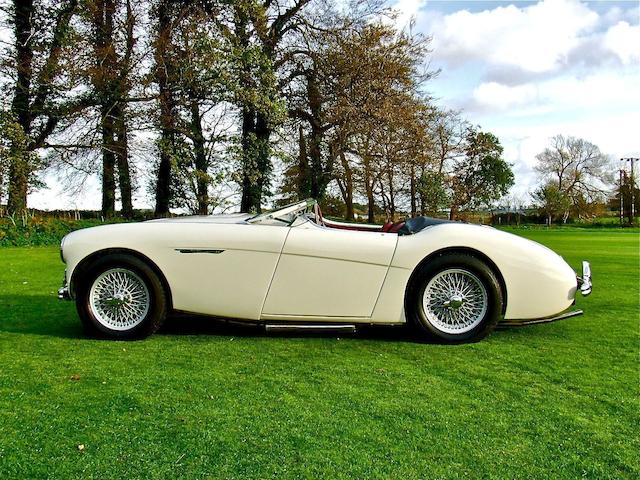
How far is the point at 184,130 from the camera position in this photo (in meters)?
20.1

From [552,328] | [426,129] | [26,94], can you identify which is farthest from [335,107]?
[552,328]

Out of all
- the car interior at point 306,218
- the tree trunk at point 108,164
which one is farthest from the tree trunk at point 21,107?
the car interior at point 306,218

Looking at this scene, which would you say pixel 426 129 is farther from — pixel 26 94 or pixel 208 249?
pixel 208 249

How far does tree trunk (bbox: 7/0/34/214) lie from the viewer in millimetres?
17656

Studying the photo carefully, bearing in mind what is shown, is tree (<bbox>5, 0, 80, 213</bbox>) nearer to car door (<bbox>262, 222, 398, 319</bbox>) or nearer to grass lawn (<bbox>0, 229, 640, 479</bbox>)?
grass lawn (<bbox>0, 229, 640, 479</bbox>)

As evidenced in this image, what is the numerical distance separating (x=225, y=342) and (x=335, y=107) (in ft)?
62.2

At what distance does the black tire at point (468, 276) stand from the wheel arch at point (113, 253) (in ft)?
6.39

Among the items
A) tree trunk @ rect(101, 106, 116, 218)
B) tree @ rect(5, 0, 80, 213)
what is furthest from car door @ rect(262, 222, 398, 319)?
tree trunk @ rect(101, 106, 116, 218)

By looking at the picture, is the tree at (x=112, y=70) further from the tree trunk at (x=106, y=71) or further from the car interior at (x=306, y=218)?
the car interior at (x=306, y=218)

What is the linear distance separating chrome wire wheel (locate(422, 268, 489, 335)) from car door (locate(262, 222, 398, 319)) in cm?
44

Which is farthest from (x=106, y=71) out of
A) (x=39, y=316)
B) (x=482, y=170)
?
(x=482, y=170)

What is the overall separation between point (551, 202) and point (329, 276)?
52.7 m

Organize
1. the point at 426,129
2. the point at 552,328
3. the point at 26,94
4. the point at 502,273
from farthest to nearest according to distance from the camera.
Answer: the point at 426,129 < the point at 26,94 < the point at 552,328 < the point at 502,273

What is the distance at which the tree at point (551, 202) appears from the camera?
169 feet
